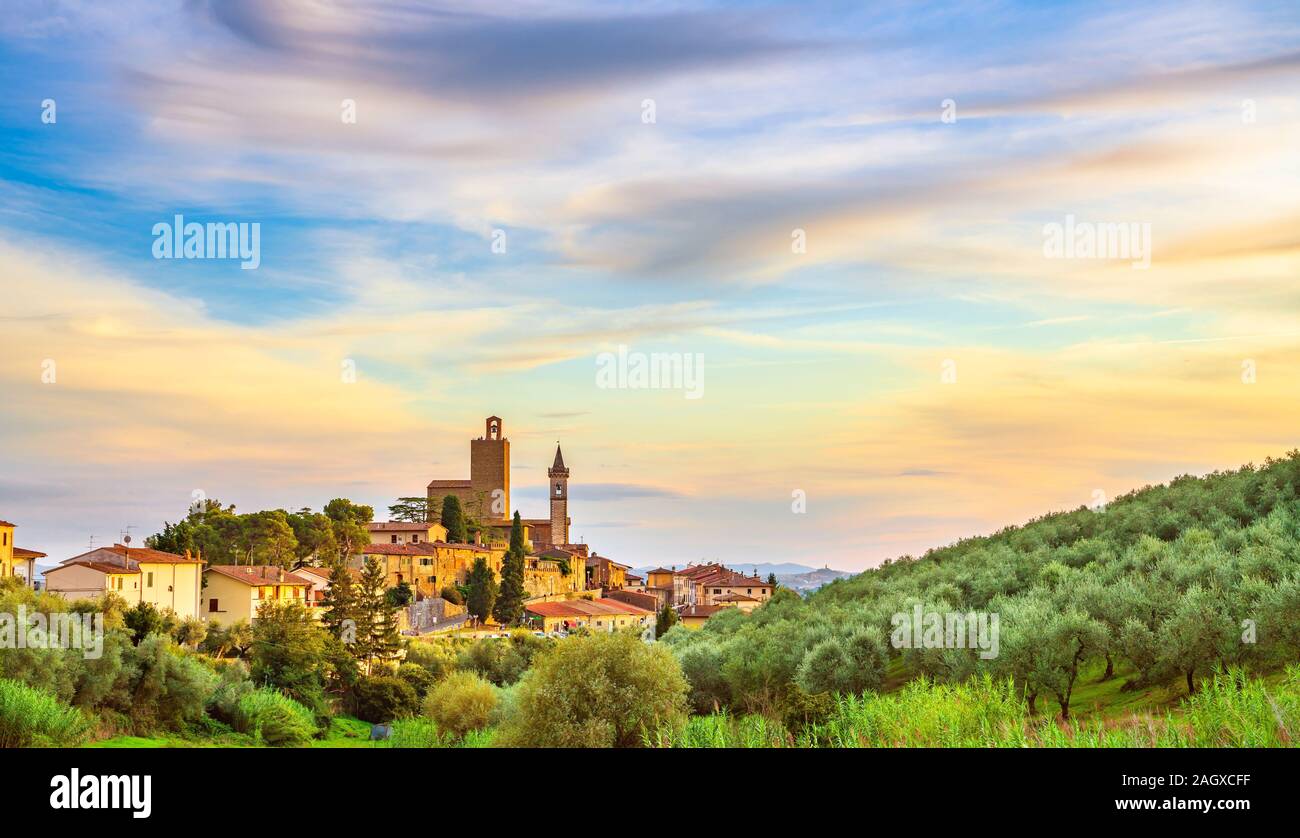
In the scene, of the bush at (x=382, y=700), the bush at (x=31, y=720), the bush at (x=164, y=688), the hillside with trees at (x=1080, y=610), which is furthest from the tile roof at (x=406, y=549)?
the bush at (x=31, y=720)

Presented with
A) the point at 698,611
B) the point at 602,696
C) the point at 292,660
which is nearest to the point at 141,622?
the point at 292,660

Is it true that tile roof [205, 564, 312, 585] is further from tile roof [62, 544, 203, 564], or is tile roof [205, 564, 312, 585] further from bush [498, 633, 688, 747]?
bush [498, 633, 688, 747]

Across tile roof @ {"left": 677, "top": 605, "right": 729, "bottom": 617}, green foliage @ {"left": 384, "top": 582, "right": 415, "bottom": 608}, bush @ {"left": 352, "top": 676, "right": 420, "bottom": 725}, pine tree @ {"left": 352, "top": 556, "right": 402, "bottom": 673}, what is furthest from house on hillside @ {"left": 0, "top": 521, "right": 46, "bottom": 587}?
tile roof @ {"left": 677, "top": 605, "right": 729, "bottom": 617}

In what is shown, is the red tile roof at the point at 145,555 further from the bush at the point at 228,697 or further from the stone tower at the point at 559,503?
the stone tower at the point at 559,503

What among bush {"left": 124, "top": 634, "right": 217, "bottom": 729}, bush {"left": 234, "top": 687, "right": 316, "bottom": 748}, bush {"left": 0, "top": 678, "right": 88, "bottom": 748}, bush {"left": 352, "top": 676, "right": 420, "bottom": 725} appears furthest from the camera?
bush {"left": 352, "top": 676, "right": 420, "bottom": 725}

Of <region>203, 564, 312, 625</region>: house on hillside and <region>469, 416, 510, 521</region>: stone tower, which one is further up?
<region>469, 416, 510, 521</region>: stone tower

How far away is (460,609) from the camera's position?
9319 centimetres

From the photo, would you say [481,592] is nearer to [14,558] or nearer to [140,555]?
[140,555]

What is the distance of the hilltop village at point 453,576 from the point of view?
64.6 meters

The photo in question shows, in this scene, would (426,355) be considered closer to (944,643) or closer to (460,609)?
(944,643)

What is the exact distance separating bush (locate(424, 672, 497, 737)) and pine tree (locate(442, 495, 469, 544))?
76191 mm

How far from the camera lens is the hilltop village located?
64.6 meters
